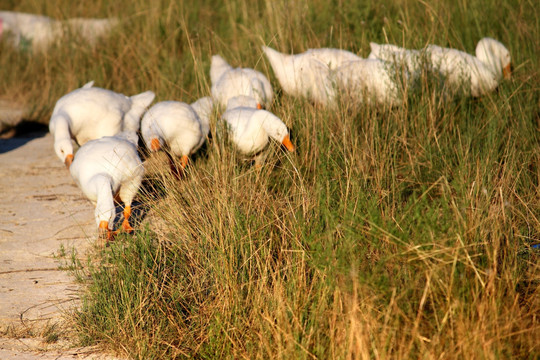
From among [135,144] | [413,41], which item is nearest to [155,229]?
[135,144]

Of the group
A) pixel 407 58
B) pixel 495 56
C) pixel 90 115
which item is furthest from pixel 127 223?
pixel 495 56

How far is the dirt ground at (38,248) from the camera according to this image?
2.70 m

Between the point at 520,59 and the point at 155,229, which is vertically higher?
the point at 520,59

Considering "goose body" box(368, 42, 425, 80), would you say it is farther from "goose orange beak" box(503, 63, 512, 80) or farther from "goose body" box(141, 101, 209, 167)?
"goose body" box(141, 101, 209, 167)

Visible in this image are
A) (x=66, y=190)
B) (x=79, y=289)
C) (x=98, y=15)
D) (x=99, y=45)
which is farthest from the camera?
(x=98, y=15)

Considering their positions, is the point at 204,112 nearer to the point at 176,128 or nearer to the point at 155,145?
the point at 176,128

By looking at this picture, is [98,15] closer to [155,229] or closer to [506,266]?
[155,229]

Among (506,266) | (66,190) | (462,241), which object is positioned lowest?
(66,190)

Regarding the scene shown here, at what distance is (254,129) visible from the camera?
4.23 metres

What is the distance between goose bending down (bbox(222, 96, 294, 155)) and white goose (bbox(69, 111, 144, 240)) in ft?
2.36

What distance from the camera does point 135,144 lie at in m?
4.14

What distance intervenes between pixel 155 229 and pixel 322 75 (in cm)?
205

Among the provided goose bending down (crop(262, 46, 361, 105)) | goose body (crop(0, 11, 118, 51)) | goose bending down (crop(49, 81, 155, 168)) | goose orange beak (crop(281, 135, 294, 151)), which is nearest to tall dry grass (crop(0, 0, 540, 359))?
goose orange beak (crop(281, 135, 294, 151))

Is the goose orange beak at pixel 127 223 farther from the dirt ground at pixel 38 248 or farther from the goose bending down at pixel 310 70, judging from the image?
the goose bending down at pixel 310 70
